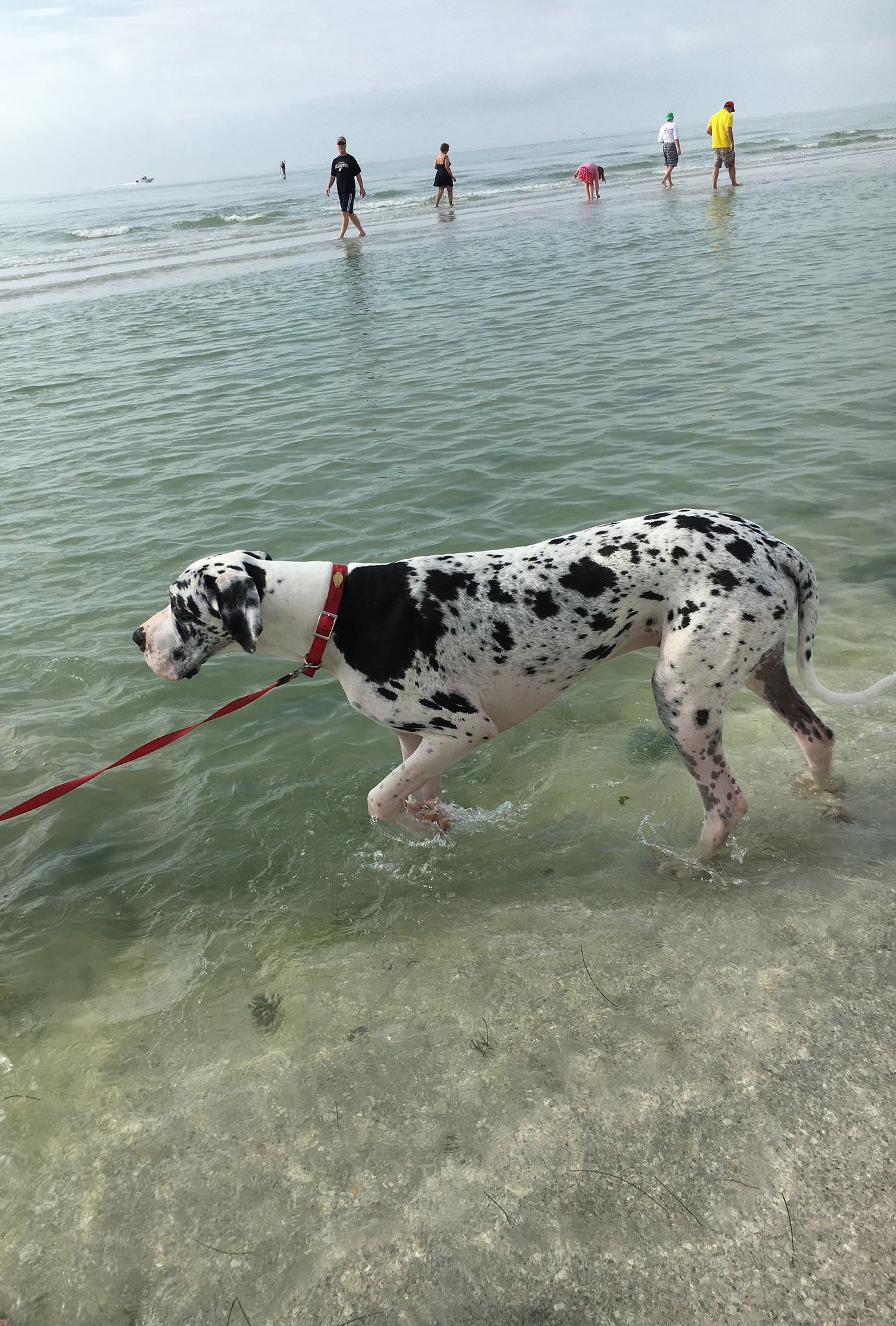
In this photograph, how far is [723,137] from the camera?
91.8 ft

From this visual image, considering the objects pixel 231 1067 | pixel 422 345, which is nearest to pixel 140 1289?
pixel 231 1067

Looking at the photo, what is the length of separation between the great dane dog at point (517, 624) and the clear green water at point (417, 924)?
0.69m

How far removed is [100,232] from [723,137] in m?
26.8

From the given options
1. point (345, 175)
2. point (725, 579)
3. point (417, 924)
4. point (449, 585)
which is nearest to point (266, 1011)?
point (417, 924)

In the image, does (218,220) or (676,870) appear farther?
(218,220)

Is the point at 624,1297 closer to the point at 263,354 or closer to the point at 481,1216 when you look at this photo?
the point at 481,1216

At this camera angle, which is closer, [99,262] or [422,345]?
[422,345]

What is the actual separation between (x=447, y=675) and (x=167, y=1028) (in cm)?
180

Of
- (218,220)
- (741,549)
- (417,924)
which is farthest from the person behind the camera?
(218,220)

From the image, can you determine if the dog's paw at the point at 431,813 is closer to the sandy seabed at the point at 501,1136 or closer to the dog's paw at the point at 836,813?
the sandy seabed at the point at 501,1136

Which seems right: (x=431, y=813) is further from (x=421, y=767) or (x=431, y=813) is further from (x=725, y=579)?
(x=725, y=579)

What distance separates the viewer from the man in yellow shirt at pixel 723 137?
88.7 feet

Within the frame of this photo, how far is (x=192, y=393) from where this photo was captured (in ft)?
40.6

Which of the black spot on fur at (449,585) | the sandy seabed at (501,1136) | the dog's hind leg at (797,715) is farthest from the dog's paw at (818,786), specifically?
the black spot on fur at (449,585)
